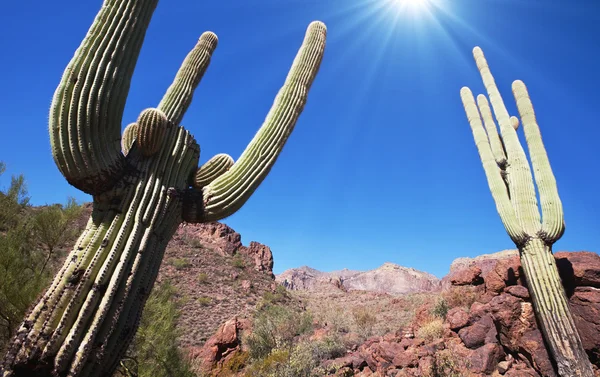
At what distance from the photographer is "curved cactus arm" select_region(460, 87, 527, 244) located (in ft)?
26.7

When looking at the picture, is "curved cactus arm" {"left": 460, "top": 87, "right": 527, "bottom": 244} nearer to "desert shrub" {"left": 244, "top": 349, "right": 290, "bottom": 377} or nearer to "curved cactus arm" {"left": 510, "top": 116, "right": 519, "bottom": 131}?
"curved cactus arm" {"left": 510, "top": 116, "right": 519, "bottom": 131}

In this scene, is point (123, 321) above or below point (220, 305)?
below

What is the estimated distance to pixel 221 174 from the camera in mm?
3719

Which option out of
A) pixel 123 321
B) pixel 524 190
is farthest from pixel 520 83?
pixel 123 321

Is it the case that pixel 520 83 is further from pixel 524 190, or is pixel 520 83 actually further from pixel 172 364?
pixel 172 364

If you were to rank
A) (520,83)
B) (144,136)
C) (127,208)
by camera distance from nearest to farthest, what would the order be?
(127,208) < (144,136) < (520,83)

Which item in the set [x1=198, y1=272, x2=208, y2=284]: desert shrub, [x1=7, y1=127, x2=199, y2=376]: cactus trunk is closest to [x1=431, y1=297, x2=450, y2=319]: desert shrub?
[x1=7, y1=127, x2=199, y2=376]: cactus trunk

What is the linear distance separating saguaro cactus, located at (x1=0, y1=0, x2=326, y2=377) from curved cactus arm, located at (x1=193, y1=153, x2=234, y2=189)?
11mm

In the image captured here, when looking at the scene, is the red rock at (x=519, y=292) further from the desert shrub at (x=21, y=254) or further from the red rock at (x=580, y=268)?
the desert shrub at (x=21, y=254)

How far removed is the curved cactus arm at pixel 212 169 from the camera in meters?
3.53

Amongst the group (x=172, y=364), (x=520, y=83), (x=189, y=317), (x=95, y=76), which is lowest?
(x=172, y=364)

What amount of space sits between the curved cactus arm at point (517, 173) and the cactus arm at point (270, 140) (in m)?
6.17

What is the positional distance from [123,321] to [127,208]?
86 cm

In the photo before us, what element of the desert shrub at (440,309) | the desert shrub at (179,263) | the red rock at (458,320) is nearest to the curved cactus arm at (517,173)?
the red rock at (458,320)
